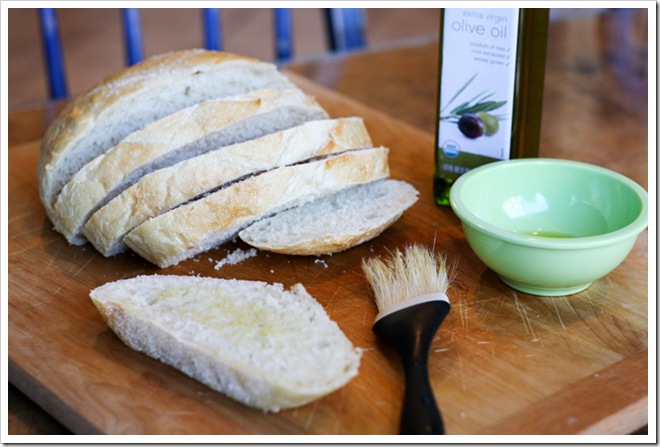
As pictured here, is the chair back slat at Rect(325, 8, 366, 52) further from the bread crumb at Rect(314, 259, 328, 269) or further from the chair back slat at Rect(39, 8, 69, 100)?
the bread crumb at Rect(314, 259, 328, 269)

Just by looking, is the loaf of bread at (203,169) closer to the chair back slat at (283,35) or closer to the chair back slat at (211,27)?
the chair back slat at (211,27)

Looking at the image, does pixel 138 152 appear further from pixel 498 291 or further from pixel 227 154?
pixel 498 291

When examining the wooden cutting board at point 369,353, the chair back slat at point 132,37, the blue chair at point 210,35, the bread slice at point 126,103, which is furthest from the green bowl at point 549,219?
the chair back slat at point 132,37

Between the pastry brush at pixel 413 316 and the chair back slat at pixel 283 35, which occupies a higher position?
the chair back slat at pixel 283 35

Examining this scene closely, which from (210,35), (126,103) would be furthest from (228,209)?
(210,35)

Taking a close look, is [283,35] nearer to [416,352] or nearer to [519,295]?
[519,295]

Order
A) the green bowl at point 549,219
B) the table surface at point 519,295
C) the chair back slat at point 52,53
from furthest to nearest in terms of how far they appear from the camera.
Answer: the chair back slat at point 52,53, the green bowl at point 549,219, the table surface at point 519,295
